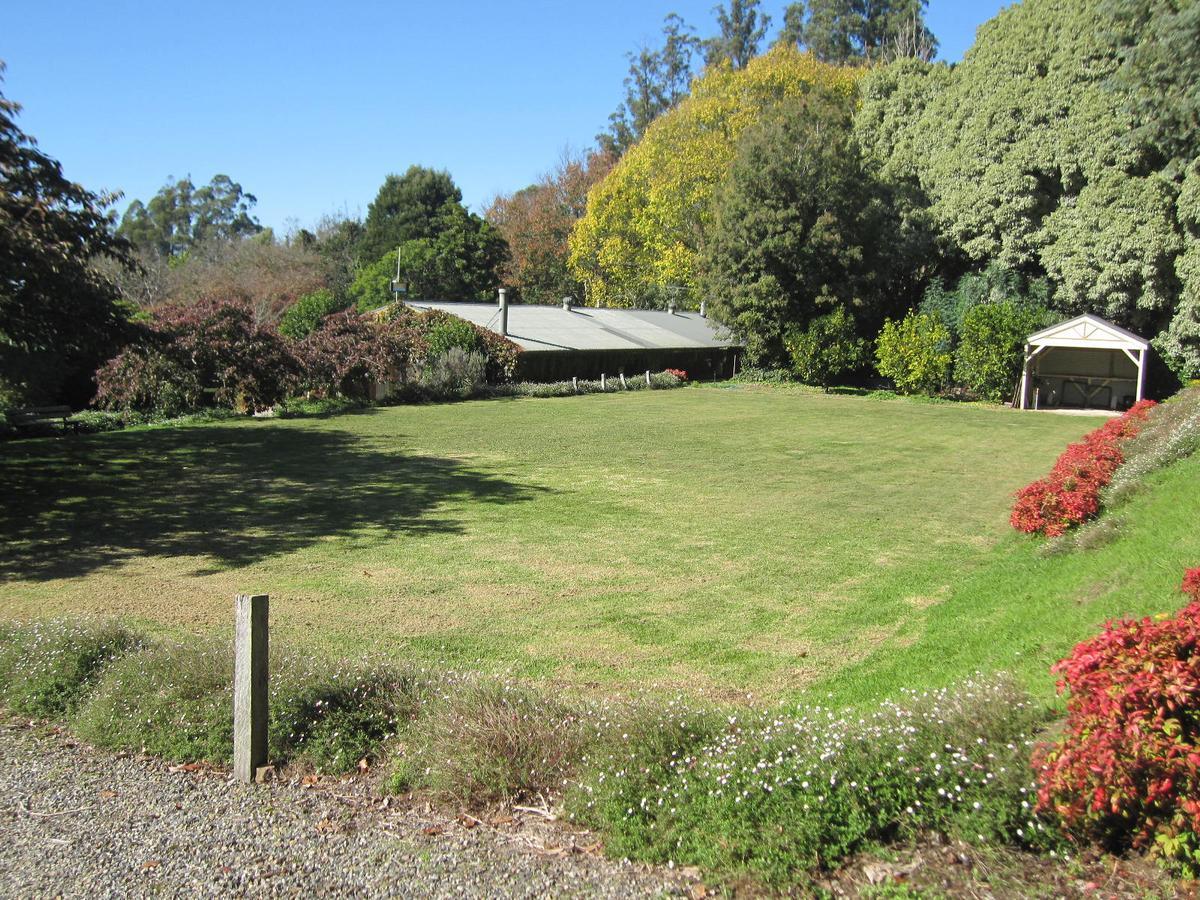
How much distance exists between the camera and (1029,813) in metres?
3.90

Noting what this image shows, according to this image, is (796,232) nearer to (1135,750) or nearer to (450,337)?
(450,337)

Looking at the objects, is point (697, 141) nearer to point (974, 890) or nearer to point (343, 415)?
point (343, 415)

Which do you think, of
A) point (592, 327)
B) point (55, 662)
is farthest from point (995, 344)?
point (55, 662)

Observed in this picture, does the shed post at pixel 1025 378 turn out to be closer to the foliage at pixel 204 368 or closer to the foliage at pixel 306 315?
the foliage at pixel 204 368

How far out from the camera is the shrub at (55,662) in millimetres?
6016

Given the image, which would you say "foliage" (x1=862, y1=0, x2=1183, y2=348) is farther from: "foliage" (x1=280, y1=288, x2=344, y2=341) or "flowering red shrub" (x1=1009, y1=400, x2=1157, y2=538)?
"foliage" (x1=280, y1=288, x2=344, y2=341)

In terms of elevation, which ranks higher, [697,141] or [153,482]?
[697,141]

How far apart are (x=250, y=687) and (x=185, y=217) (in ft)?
281

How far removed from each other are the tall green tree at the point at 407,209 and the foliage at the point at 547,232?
176 inches

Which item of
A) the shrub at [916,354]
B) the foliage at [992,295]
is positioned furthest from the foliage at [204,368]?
the foliage at [992,295]

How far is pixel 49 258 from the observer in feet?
44.1

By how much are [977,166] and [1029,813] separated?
117 feet

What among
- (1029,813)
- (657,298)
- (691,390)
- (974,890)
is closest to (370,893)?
(974,890)

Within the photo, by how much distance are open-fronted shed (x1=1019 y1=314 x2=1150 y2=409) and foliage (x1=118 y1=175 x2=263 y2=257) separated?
6320 centimetres
